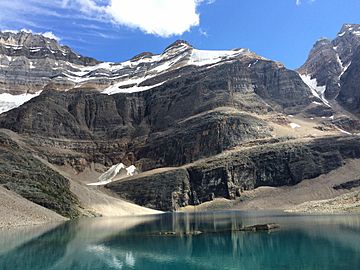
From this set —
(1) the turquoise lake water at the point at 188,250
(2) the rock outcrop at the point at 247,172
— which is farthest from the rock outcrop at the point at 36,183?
(2) the rock outcrop at the point at 247,172

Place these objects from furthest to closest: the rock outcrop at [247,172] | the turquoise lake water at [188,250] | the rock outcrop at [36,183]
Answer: the rock outcrop at [247,172], the rock outcrop at [36,183], the turquoise lake water at [188,250]

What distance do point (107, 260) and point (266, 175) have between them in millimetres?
148061

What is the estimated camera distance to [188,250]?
168 ft

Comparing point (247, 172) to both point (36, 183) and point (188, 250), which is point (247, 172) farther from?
point (188, 250)

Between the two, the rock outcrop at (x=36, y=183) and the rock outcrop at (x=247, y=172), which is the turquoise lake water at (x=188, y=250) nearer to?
the rock outcrop at (x=36, y=183)

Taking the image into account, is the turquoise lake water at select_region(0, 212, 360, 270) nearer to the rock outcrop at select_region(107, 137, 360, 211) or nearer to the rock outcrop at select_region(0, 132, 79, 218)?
the rock outcrop at select_region(0, 132, 79, 218)

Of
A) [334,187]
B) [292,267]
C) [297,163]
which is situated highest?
[297,163]

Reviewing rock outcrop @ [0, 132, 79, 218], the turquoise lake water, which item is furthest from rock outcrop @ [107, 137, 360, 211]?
the turquoise lake water

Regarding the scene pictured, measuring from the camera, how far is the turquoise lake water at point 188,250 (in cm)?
4106

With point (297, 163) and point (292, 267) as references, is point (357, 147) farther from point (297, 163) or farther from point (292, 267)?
point (292, 267)

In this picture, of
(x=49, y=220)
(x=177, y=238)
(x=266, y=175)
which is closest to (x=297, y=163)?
(x=266, y=175)

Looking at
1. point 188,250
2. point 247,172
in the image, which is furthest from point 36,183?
point 247,172

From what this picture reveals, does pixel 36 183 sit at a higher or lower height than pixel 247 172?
lower

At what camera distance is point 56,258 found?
47156 millimetres
